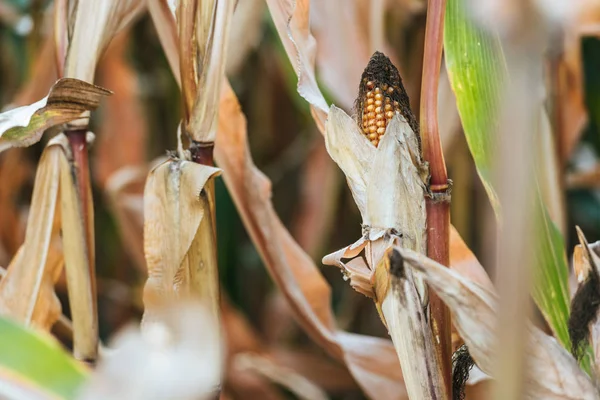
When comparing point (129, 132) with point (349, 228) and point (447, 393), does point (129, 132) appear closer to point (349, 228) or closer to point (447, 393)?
point (349, 228)

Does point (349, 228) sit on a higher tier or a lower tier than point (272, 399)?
higher

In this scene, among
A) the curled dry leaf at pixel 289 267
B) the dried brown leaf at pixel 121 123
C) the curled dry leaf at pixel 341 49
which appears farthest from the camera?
the dried brown leaf at pixel 121 123

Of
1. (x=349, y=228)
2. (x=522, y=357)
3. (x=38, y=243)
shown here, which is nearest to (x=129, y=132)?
(x=349, y=228)

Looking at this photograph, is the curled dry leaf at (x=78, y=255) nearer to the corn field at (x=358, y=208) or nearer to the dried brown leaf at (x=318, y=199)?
the corn field at (x=358, y=208)

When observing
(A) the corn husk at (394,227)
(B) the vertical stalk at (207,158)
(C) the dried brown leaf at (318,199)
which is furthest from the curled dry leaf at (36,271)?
(C) the dried brown leaf at (318,199)

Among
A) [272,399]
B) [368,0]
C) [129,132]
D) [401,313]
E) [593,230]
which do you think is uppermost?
[368,0]

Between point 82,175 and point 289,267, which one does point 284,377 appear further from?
point 82,175

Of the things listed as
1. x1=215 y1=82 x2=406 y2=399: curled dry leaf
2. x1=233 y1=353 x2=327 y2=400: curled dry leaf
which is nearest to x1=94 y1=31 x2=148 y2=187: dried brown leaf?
x1=233 y1=353 x2=327 y2=400: curled dry leaf
